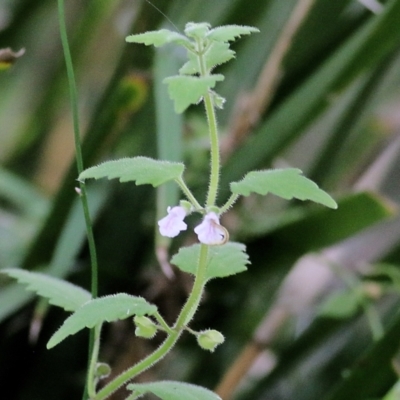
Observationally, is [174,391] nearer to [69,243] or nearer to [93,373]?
[93,373]

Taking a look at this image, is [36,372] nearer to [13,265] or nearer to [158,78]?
[13,265]

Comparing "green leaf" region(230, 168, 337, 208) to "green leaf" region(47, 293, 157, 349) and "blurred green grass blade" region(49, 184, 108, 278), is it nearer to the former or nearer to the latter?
"green leaf" region(47, 293, 157, 349)

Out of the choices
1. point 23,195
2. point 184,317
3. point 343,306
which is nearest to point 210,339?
point 184,317

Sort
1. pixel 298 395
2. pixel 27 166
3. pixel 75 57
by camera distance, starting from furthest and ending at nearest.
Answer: pixel 27 166, pixel 75 57, pixel 298 395

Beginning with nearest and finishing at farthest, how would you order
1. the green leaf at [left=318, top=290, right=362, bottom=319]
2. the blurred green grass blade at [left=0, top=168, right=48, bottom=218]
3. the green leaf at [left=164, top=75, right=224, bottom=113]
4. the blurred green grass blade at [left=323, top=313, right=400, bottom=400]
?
the green leaf at [left=164, top=75, right=224, bottom=113], the blurred green grass blade at [left=323, top=313, right=400, bottom=400], the green leaf at [left=318, top=290, right=362, bottom=319], the blurred green grass blade at [left=0, top=168, right=48, bottom=218]

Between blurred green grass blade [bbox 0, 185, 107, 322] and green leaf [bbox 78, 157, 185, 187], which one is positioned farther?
blurred green grass blade [bbox 0, 185, 107, 322]

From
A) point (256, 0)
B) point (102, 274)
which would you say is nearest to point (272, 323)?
point (102, 274)

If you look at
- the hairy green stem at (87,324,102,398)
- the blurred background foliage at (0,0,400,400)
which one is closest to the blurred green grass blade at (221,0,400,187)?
the blurred background foliage at (0,0,400,400)

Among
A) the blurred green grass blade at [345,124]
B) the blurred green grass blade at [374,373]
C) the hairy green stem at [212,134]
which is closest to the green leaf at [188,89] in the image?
the hairy green stem at [212,134]
